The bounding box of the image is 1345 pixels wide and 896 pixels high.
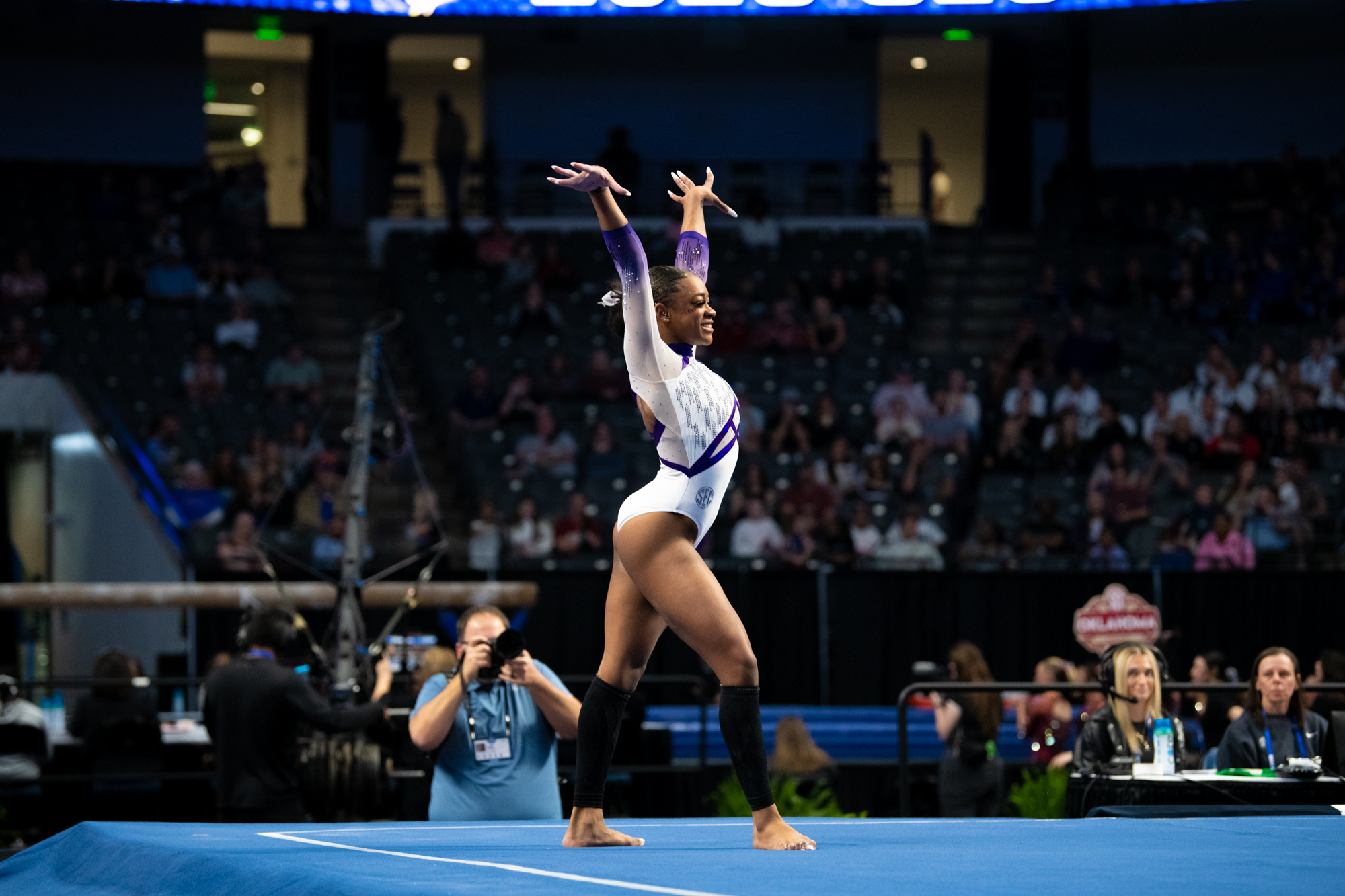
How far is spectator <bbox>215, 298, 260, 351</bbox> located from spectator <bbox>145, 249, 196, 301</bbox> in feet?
1.86

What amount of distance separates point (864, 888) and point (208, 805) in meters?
6.92

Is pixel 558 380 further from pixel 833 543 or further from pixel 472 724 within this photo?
pixel 472 724

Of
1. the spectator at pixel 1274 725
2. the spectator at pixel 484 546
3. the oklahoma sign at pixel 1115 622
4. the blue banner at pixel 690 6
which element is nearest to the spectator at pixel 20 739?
the spectator at pixel 484 546

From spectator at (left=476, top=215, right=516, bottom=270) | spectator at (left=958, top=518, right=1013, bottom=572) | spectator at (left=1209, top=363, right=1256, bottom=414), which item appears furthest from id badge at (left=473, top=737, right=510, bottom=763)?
spectator at (left=476, top=215, right=516, bottom=270)

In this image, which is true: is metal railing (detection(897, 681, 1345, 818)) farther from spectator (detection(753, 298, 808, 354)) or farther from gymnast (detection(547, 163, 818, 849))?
spectator (detection(753, 298, 808, 354))

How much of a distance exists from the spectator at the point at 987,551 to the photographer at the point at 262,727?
6292mm

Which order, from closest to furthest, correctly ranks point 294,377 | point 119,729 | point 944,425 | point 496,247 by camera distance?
point 119,729
point 944,425
point 294,377
point 496,247

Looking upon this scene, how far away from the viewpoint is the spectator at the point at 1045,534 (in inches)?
464

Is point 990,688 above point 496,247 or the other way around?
the other way around

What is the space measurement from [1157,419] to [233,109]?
46.3 feet

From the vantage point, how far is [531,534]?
11.9 meters

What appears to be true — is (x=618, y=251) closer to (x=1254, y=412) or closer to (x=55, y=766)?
(x=55, y=766)

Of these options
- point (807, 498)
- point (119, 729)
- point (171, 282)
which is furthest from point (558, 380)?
point (119, 729)

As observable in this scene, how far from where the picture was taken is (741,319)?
14969mm
